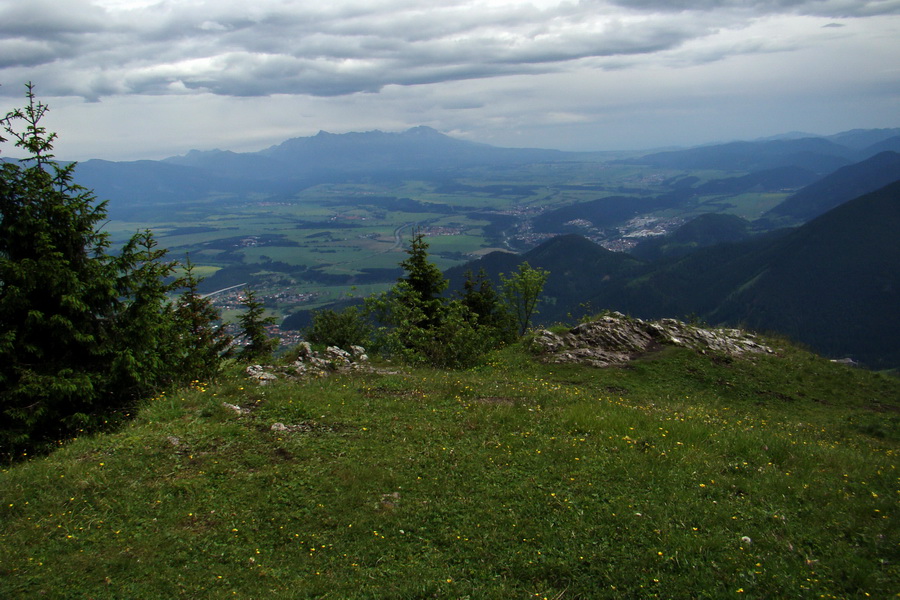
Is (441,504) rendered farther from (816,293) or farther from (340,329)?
(816,293)

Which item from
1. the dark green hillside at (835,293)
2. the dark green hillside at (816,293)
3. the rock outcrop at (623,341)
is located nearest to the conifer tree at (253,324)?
the rock outcrop at (623,341)

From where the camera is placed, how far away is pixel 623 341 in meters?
27.8

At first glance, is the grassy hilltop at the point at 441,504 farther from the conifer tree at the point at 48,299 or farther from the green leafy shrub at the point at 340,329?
the green leafy shrub at the point at 340,329

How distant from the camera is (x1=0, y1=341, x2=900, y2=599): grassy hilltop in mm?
8375

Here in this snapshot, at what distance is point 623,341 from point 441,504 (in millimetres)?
20352

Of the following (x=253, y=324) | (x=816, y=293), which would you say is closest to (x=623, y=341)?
(x=253, y=324)

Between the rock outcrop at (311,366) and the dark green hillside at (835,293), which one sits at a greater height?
the rock outcrop at (311,366)

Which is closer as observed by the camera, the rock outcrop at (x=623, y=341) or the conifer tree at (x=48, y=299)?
the conifer tree at (x=48, y=299)

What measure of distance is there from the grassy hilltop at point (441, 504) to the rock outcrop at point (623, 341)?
963cm

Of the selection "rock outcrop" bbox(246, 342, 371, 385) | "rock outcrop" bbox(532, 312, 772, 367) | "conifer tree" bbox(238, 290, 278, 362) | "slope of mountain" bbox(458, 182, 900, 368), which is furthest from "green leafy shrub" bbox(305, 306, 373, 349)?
"slope of mountain" bbox(458, 182, 900, 368)

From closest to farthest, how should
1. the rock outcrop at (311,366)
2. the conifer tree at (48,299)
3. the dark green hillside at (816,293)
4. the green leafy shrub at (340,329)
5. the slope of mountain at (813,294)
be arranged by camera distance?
the conifer tree at (48,299) < the rock outcrop at (311,366) < the green leafy shrub at (340,329) < the dark green hillside at (816,293) < the slope of mountain at (813,294)

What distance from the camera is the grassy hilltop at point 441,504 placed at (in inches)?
330

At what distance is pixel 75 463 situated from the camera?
1143 centimetres

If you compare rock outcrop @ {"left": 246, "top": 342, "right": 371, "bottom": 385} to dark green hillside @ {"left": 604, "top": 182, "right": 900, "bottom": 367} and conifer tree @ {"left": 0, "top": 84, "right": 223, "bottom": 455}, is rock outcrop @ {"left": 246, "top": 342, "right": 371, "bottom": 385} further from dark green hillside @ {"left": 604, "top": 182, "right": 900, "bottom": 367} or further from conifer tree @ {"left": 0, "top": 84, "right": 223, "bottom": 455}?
dark green hillside @ {"left": 604, "top": 182, "right": 900, "bottom": 367}
